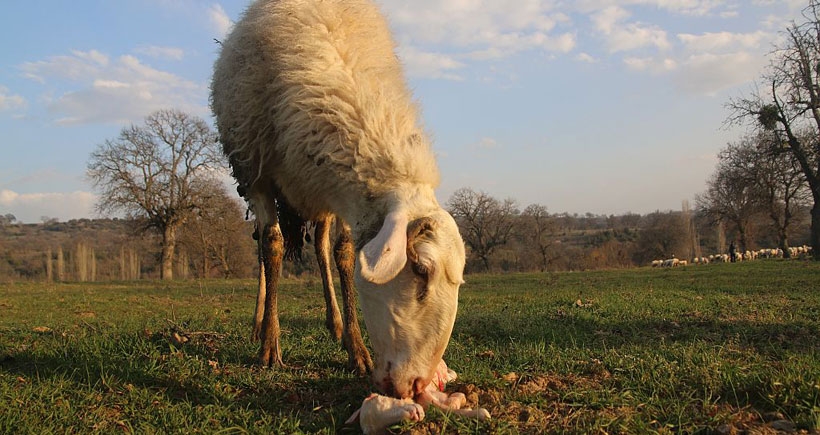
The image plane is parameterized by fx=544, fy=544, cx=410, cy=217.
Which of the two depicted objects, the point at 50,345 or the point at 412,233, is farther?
the point at 50,345

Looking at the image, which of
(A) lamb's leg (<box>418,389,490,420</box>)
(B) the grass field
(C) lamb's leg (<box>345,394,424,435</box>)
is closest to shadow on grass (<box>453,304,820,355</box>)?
(B) the grass field

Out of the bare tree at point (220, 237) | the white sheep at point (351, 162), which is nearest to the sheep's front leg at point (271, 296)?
the white sheep at point (351, 162)

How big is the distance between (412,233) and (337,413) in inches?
43.5

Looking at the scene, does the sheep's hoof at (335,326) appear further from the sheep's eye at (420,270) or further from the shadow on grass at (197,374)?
the sheep's eye at (420,270)

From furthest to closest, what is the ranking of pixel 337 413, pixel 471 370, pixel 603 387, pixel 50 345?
pixel 50 345 → pixel 471 370 → pixel 603 387 → pixel 337 413

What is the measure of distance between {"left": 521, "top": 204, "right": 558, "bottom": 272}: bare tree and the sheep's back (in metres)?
58.2

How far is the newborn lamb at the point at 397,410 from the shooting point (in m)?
2.71

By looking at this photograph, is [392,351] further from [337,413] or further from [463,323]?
[463,323]

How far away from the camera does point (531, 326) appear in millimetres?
6234

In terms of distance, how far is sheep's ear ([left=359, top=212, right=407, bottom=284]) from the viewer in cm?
293

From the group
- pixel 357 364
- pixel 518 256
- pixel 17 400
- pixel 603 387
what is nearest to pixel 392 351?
pixel 357 364

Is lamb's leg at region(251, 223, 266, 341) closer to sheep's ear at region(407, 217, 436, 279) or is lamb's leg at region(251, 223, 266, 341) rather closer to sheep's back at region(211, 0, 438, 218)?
sheep's back at region(211, 0, 438, 218)

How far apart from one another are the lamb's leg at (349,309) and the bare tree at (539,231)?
58.0 metres

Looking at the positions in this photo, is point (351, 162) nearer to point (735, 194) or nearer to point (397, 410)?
Answer: point (397, 410)
